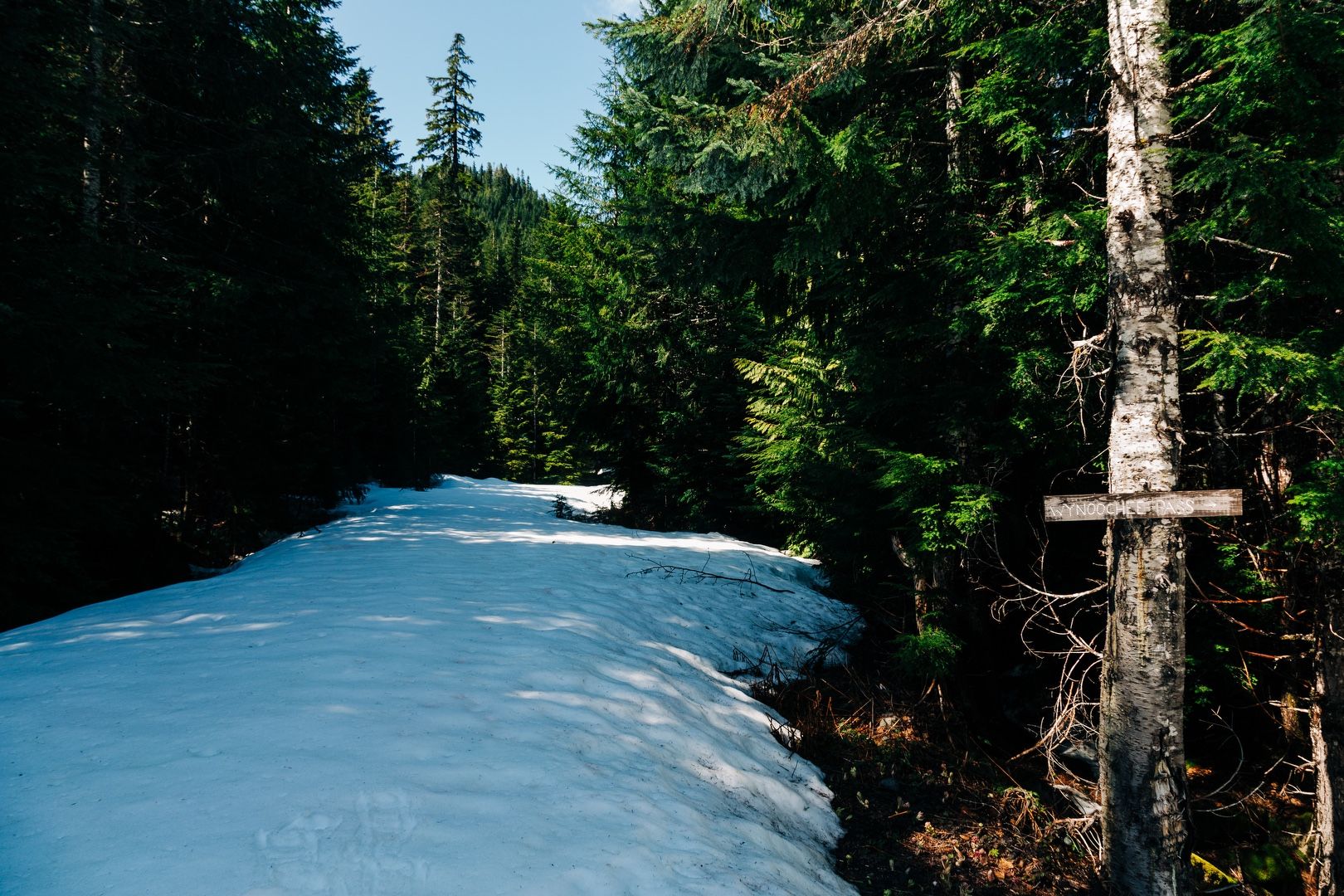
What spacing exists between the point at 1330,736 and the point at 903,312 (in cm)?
476

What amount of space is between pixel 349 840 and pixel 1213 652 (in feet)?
22.7

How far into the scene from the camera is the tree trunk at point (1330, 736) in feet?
13.6

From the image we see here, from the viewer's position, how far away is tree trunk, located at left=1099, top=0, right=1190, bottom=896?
3.72 m

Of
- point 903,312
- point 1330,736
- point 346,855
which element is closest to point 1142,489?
point 1330,736

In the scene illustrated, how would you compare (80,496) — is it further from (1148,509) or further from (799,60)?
(1148,509)

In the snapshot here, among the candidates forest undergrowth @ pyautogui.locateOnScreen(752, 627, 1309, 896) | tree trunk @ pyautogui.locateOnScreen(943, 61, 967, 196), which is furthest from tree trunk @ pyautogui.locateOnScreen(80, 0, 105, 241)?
forest undergrowth @ pyautogui.locateOnScreen(752, 627, 1309, 896)

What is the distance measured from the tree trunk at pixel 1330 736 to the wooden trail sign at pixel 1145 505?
A: 1.79m

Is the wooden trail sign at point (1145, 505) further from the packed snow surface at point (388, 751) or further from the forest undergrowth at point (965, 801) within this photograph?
the packed snow surface at point (388, 751)

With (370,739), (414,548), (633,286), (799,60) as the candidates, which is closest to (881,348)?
(799,60)

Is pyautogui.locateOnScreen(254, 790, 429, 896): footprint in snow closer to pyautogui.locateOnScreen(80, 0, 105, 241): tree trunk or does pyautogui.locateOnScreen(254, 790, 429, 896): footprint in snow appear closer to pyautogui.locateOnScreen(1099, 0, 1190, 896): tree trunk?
pyautogui.locateOnScreen(1099, 0, 1190, 896): tree trunk

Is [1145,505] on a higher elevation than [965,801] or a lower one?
higher

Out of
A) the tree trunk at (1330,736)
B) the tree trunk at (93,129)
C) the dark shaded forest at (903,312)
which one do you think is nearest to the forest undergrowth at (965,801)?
the dark shaded forest at (903,312)

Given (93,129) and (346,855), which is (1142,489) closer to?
(346,855)

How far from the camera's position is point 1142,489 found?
3.83 metres
